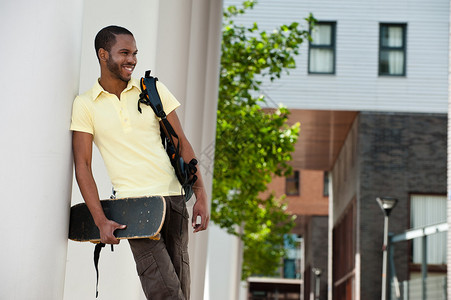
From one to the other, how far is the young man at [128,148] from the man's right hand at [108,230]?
168 mm

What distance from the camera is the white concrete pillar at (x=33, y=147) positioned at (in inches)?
154

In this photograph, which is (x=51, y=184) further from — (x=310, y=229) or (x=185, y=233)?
(x=310, y=229)

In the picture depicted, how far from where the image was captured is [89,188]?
413cm

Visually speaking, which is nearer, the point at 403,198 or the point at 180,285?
the point at 180,285

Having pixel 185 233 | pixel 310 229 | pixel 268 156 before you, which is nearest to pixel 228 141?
pixel 268 156

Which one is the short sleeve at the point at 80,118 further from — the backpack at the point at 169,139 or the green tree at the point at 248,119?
the green tree at the point at 248,119

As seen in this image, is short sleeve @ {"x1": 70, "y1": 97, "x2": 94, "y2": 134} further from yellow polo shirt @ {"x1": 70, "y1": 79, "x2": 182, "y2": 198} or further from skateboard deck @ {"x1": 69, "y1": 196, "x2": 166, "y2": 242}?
skateboard deck @ {"x1": 69, "y1": 196, "x2": 166, "y2": 242}

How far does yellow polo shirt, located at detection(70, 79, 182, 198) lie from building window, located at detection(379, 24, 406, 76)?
23.7 m

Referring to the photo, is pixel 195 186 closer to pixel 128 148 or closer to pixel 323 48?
pixel 128 148

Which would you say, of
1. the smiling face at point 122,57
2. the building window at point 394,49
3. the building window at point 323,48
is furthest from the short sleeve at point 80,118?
the building window at point 323,48

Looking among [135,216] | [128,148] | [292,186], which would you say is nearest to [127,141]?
[128,148]

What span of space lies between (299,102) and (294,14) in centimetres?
291

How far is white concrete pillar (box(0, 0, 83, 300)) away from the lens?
3902 mm

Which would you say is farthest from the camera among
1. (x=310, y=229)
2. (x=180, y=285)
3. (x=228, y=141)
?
(x=310, y=229)
